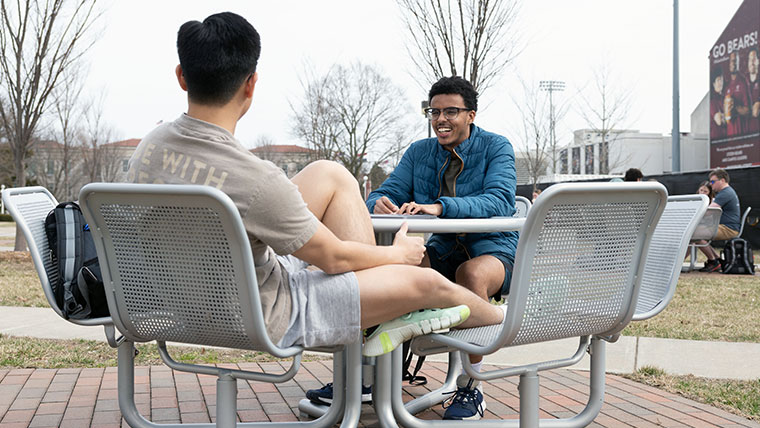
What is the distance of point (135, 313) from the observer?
1.97 metres

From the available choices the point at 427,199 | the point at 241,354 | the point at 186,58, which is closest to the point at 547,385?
the point at 427,199

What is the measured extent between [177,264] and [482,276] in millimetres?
1555

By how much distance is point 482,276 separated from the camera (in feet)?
10.1

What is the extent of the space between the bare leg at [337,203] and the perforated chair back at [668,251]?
1028mm

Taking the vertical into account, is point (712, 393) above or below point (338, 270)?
below

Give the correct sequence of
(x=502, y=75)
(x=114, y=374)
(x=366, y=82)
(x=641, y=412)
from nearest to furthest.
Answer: (x=641, y=412) → (x=114, y=374) → (x=502, y=75) → (x=366, y=82)

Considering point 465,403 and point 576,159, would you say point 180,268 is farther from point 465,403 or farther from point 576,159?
point 576,159

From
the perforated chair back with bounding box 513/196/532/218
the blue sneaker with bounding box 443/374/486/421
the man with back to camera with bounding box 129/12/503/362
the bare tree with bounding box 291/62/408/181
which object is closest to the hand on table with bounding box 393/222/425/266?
the man with back to camera with bounding box 129/12/503/362

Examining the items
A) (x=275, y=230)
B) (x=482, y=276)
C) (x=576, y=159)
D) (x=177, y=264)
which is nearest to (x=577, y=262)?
(x=275, y=230)

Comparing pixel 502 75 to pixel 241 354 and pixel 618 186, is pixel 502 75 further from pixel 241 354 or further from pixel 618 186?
pixel 618 186

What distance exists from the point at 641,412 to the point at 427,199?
4.72 ft

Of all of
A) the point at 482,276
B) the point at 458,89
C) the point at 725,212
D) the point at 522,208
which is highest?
the point at 458,89

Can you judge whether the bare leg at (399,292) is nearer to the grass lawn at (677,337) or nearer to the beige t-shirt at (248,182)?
the beige t-shirt at (248,182)

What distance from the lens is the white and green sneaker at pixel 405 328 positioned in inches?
85.7
